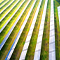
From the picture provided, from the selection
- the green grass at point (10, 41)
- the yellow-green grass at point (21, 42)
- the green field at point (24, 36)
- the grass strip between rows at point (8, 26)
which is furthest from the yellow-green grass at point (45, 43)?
the grass strip between rows at point (8, 26)

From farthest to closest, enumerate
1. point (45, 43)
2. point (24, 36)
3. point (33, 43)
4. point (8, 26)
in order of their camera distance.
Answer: point (8, 26) → point (24, 36) → point (33, 43) → point (45, 43)

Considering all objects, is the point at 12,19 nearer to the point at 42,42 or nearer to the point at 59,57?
the point at 42,42

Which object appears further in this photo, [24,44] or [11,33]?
[11,33]

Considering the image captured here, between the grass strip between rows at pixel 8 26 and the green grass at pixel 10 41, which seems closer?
the green grass at pixel 10 41

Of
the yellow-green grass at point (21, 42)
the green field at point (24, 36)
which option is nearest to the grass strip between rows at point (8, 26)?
the green field at point (24, 36)

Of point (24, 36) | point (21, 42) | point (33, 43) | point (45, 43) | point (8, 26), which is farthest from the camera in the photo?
point (8, 26)

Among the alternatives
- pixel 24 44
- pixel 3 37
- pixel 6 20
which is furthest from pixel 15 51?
pixel 6 20

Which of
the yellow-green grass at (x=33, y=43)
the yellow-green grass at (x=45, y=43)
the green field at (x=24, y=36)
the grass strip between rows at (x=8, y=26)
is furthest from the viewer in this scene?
the grass strip between rows at (x=8, y=26)

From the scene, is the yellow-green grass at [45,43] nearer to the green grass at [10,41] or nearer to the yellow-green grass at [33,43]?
the yellow-green grass at [33,43]

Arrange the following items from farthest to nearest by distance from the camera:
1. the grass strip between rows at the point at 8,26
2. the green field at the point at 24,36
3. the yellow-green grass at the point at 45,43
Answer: the grass strip between rows at the point at 8,26
the green field at the point at 24,36
the yellow-green grass at the point at 45,43

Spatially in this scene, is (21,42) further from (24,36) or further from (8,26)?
(8,26)

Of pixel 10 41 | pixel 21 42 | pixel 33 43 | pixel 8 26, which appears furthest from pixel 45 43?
pixel 8 26
